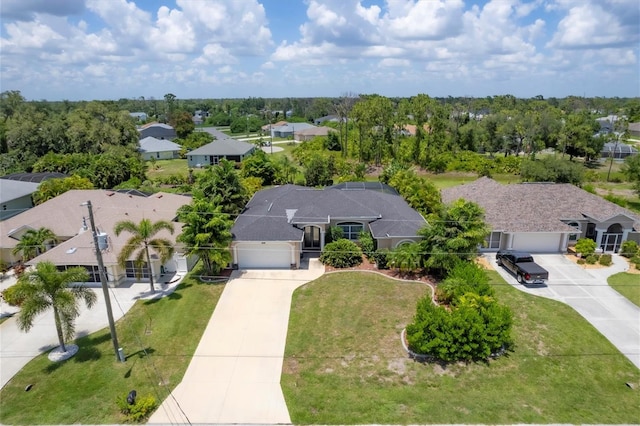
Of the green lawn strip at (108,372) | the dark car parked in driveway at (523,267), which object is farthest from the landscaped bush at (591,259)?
the green lawn strip at (108,372)

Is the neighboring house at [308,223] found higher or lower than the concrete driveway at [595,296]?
higher

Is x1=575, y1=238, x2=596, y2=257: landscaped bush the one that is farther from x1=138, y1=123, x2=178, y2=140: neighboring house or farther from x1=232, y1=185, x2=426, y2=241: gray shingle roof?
x1=138, y1=123, x2=178, y2=140: neighboring house

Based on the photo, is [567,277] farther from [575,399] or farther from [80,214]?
[80,214]

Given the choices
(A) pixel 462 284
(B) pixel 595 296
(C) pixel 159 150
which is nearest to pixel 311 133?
(C) pixel 159 150

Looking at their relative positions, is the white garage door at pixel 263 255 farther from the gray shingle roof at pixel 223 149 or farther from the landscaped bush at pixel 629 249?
the gray shingle roof at pixel 223 149

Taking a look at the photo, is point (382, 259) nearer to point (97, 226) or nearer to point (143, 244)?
point (143, 244)

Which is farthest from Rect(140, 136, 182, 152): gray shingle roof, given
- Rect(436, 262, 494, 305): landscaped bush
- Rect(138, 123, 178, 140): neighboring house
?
Rect(436, 262, 494, 305): landscaped bush
